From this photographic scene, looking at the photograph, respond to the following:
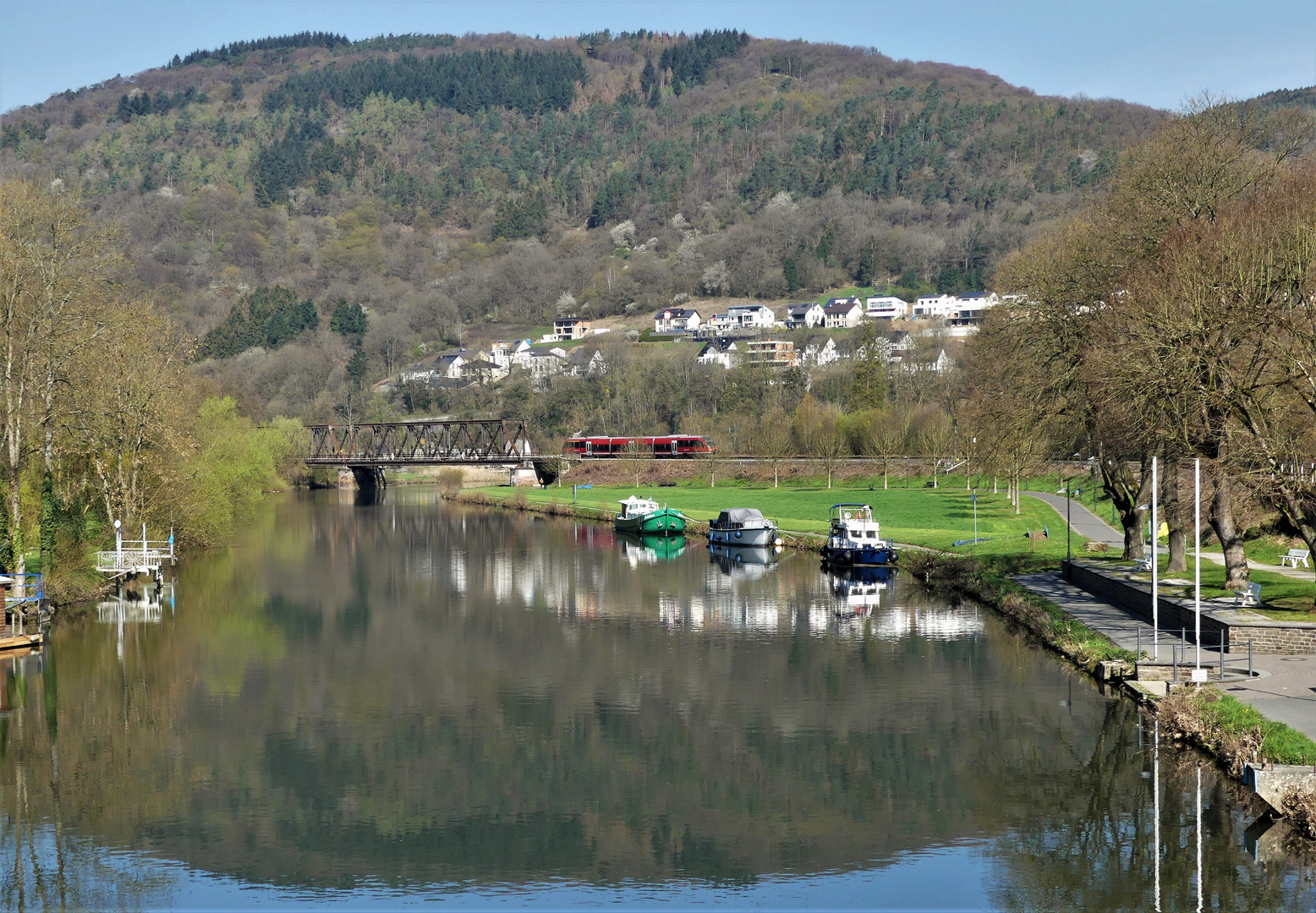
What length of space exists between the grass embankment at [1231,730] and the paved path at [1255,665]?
0.42 metres

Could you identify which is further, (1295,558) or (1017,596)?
(1017,596)

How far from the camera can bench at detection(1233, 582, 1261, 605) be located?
31.4m

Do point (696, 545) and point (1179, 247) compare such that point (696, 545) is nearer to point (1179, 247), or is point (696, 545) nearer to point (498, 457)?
point (1179, 247)

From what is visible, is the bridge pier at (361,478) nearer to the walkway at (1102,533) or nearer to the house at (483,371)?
the house at (483,371)

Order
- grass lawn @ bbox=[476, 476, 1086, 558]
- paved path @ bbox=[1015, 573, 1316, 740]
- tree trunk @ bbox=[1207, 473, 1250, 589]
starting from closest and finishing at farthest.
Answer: paved path @ bbox=[1015, 573, 1316, 740] < tree trunk @ bbox=[1207, 473, 1250, 589] < grass lawn @ bbox=[476, 476, 1086, 558]

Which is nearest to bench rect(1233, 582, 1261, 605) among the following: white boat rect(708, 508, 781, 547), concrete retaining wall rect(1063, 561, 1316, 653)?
concrete retaining wall rect(1063, 561, 1316, 653)

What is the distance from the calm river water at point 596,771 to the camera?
18.9 meters

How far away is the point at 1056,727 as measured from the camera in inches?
1049

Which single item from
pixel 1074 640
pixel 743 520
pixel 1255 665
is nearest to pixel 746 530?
pixel 743 520

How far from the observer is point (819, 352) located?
6954 inches

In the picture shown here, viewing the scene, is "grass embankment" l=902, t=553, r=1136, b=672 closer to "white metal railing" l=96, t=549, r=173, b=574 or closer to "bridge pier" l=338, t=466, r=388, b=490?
"white metal railing" l=96, t=549, r=173, b=574

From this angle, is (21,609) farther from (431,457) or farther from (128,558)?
(431,457)

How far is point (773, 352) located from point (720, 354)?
10.5 meters

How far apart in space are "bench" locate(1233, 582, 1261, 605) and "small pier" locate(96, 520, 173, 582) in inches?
1385
